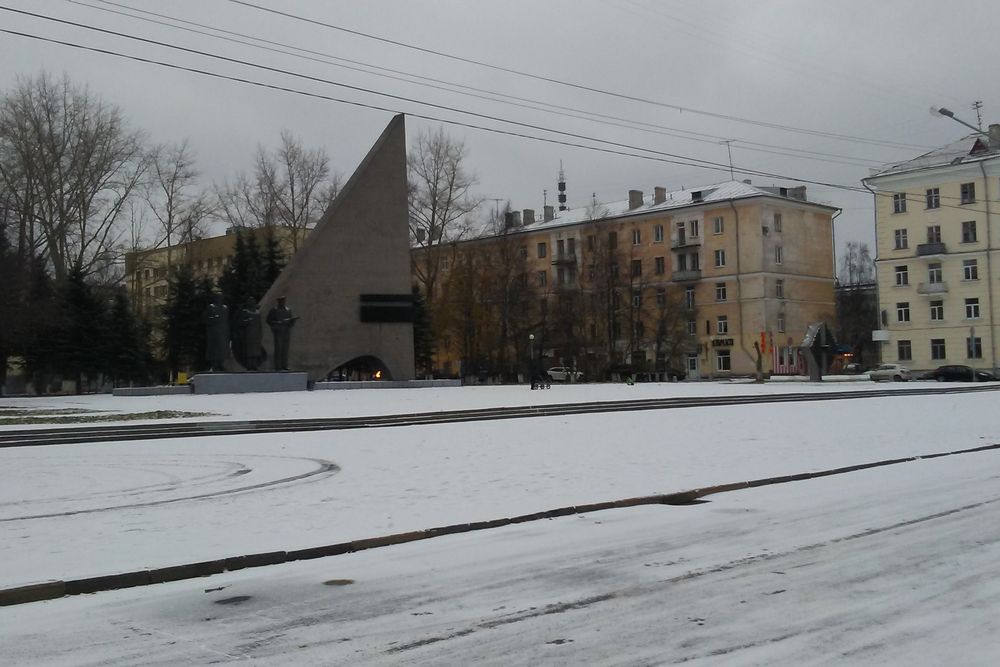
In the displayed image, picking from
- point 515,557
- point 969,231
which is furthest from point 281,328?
point 969,231

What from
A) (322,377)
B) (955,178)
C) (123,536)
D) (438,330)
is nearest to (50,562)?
(123,536)

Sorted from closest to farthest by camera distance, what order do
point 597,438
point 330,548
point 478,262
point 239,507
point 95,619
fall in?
point 95,619
point 330,548
point 239,507
point 597,438
point 478,262

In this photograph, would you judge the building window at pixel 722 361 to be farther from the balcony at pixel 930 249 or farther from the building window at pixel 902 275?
the balcony at pixel 930 249

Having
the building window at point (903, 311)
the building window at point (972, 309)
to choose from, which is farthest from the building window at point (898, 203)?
the building window at point (972, 309)

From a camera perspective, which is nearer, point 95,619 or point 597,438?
point 95,619

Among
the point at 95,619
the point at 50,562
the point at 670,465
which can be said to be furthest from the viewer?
the point at 670,465

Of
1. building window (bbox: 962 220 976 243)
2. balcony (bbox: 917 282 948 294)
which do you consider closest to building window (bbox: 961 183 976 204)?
building window (bbox: 962 220 976 243)

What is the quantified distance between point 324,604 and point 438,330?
55.8 m

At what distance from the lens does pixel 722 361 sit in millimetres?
68312

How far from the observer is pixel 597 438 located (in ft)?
56.2

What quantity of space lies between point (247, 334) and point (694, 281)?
1602 inches

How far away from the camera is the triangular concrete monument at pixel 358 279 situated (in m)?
39.8

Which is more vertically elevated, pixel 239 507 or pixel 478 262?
pixel 478 262

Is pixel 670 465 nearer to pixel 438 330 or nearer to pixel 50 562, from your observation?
pixel 50 562
